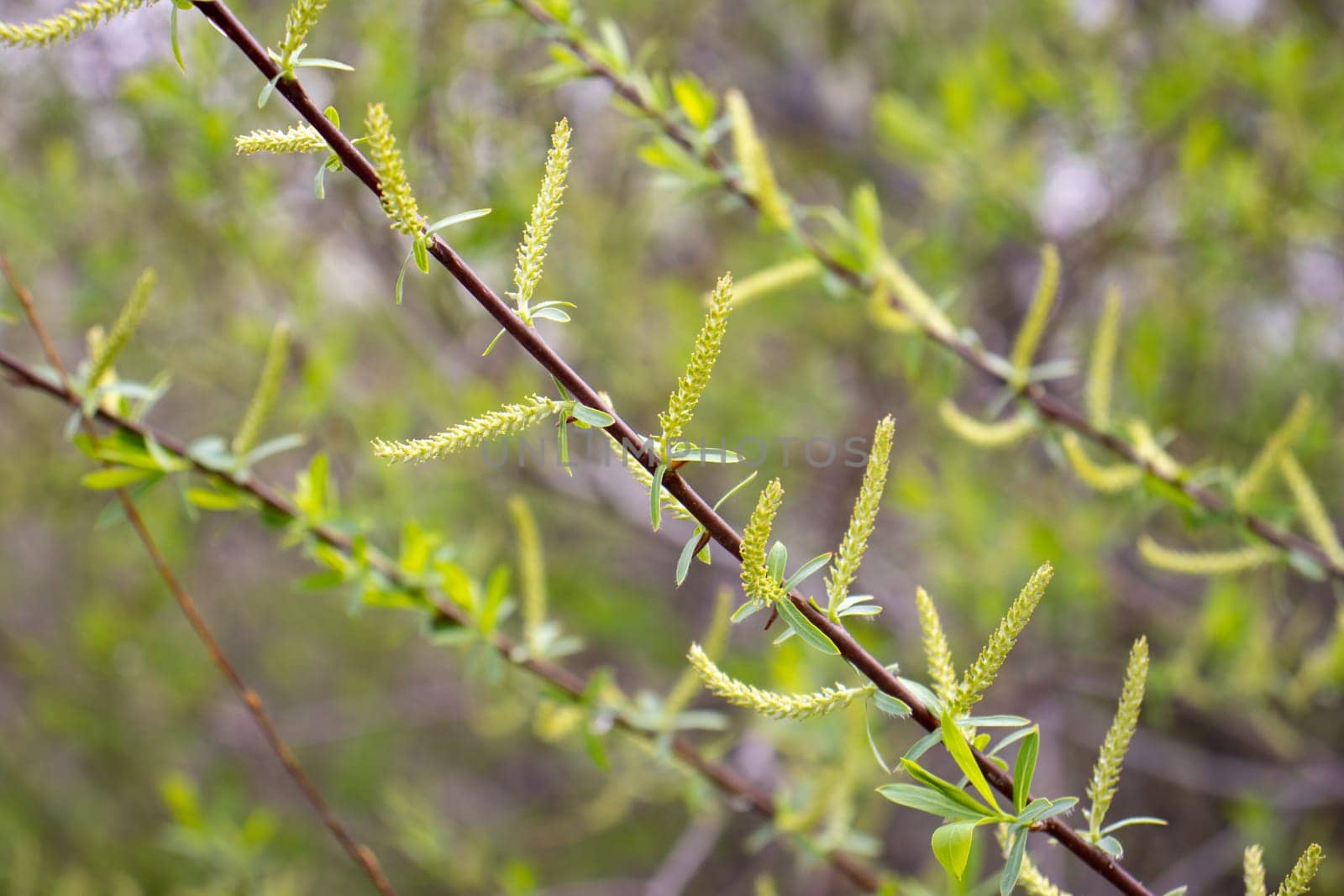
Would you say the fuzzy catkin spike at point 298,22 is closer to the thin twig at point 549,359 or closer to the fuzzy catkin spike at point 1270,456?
the thin twig at point 549,359

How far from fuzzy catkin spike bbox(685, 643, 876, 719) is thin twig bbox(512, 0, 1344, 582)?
53 cm

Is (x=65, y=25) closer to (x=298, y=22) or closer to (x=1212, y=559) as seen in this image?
(x=298, y=22)

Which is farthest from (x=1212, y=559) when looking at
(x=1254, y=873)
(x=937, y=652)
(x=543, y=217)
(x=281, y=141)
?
(x=281, y=141)

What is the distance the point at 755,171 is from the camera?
2.93 ft

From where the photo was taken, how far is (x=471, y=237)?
50.6 inches

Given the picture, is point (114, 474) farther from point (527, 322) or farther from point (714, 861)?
point (714, 861)

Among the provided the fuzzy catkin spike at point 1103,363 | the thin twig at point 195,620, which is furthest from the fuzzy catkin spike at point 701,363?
the fuzzy catkin spike at point 1103,363

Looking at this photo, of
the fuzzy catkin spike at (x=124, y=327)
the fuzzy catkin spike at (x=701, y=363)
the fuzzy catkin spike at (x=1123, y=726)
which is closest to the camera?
the fuzzy catkin spike at (x=701, y=363)

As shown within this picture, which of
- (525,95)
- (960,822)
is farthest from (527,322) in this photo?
Result: (525,95)

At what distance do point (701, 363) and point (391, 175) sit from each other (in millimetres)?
151

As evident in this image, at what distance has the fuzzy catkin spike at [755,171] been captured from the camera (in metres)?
0.87

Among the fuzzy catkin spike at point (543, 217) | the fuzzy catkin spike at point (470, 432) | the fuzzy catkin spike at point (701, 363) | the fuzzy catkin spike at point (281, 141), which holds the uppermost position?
the fuzzy catkin spike at point (281, 141)

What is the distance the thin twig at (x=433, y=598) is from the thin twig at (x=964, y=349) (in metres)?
0.47

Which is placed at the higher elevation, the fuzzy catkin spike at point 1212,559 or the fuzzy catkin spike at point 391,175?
the fuzzy catkin spike at point 391,175
